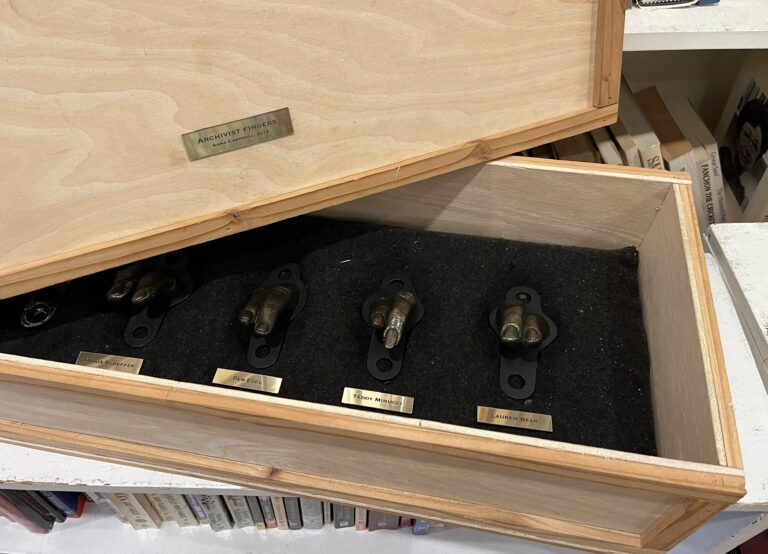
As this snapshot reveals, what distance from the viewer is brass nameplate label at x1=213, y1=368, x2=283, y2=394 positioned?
734 millimetres

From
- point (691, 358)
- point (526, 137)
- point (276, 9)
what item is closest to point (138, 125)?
point (276, 9)

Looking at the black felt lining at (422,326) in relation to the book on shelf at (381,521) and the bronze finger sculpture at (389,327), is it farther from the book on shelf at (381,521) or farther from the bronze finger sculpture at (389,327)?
the book on shelf at (381,521)

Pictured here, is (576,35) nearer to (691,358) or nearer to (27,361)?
(691,358)

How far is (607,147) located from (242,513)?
0.87 metres

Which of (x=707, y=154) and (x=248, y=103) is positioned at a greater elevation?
(x=707, y=154)

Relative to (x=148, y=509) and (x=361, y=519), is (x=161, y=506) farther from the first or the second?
(x=361, y=519)

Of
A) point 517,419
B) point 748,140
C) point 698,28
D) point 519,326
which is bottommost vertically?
point 517,419

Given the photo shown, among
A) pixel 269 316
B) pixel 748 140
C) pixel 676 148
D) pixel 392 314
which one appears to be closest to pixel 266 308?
pixel 269 316

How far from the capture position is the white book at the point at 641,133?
0.98 metres

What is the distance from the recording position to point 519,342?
2.36 ft

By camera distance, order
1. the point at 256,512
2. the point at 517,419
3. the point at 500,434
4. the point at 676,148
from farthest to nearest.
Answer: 1. the point at 676,148
2. the point at 256,512
3. the point at 517,419
4. the point at 500,434

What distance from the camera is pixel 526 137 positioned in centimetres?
70

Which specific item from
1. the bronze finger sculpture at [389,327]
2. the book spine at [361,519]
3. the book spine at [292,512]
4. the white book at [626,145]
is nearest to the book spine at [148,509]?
the book spine at [292,512]

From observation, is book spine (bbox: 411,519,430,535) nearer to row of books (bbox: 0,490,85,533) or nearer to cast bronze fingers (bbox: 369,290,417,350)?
cast bronze fingers (bbox: 369,290,417,350)
